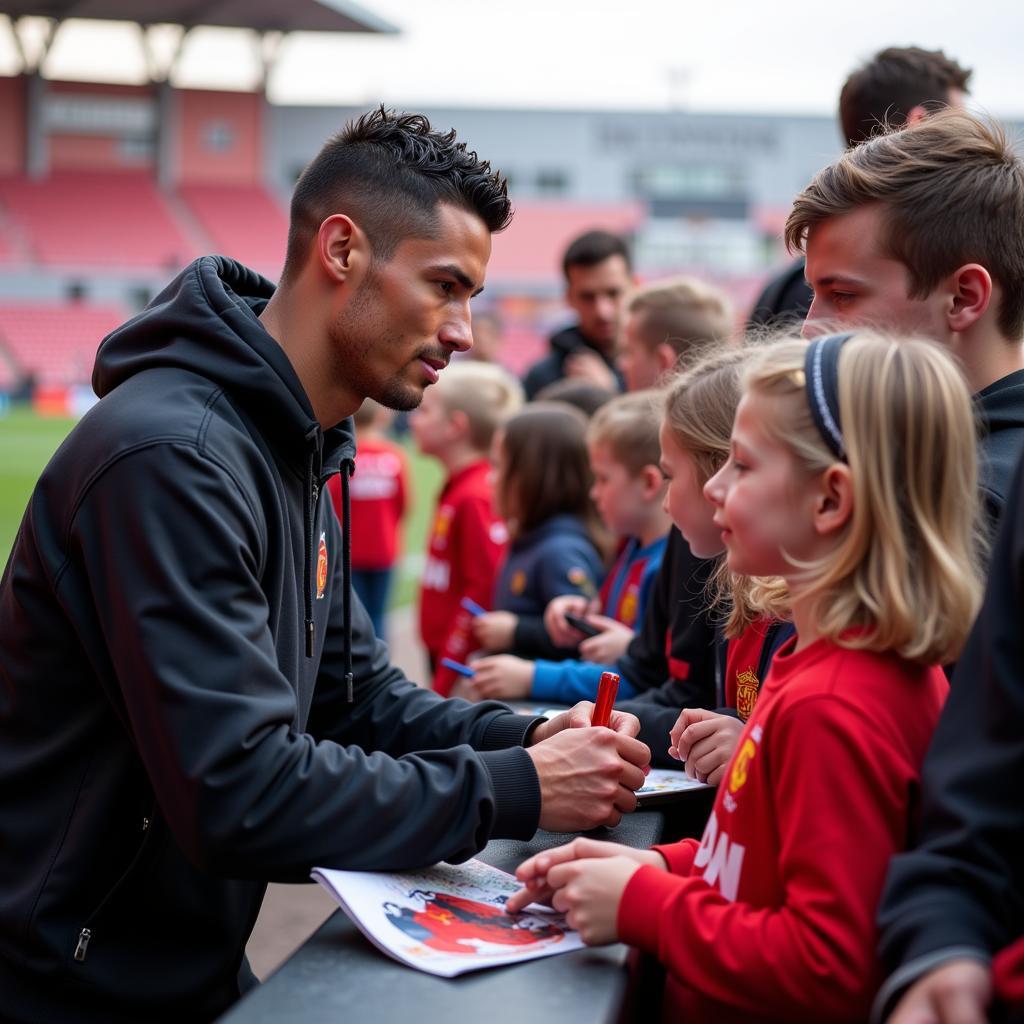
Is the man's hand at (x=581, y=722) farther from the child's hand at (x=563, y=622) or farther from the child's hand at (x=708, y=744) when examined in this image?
the child's hand at (x=563, y=622)

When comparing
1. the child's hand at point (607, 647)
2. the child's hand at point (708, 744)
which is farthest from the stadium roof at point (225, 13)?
the child's hand at point (708, 744)

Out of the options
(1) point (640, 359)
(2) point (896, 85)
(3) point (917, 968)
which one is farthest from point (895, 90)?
(3) point (917, 968)

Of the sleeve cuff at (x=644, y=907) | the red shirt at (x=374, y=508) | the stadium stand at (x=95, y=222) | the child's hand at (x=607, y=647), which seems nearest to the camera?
the sleeve cuff at (x=644, y=907)

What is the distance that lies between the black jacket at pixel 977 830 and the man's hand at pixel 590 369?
16.6 feet

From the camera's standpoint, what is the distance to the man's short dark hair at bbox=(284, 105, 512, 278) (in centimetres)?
239

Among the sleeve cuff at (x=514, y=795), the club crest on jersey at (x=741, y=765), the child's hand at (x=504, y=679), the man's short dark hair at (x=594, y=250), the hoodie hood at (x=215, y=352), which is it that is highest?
the man's short dark hair at (x=594, y=250)

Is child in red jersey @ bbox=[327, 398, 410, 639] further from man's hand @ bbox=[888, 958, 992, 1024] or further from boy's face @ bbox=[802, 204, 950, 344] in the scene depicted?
man's hand @ bbox=[888, 958, 992, 1024]

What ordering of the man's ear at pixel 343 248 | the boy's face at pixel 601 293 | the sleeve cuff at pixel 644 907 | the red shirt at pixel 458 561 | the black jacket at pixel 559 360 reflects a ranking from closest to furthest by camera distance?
1. the sleeve cuff at pixel 644 907
2. the man's ear at pixel 343 248
3. the red shirt at pixel 458 561
4. the boy's face at pixel 601 293
5. the black jacket at pixel 559 360

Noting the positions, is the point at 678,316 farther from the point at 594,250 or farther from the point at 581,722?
the point at 581,722

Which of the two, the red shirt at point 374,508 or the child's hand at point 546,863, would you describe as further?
the red shirt at point 374,508

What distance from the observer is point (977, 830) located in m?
1.33

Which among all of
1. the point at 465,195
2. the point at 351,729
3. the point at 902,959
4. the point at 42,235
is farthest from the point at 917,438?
the point at 42,235

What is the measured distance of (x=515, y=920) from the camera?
1659mm

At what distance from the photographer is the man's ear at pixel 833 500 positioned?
1.54 metres
